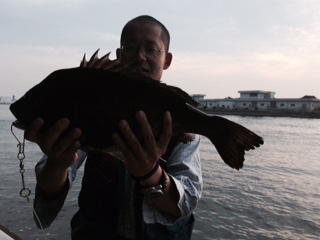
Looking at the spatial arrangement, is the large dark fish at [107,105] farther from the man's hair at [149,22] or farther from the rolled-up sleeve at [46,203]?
the man's hair at [149,22]

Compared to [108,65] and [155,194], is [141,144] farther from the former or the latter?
[108,65]

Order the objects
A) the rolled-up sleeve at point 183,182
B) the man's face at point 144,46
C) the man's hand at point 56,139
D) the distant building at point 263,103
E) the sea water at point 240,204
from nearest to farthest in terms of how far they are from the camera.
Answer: the man's hand at point 56,139 < the rolled-up sleeve at point 183,182 < the man's face at point 144,46 < the sea water at point 240,204 < the distant building at point 263,103

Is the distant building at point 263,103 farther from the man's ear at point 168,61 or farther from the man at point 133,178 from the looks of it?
the man at point 133,178

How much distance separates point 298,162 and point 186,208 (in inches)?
714

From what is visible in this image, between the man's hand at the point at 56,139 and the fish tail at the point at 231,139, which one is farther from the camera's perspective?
the fish tail at the point at 231,139

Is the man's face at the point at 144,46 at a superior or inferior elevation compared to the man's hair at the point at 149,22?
inferior

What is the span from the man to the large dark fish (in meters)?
0.08

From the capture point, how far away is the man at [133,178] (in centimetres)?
221

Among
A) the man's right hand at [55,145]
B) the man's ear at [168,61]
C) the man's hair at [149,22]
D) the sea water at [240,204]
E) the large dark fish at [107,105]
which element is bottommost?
the sea water at [240,204]

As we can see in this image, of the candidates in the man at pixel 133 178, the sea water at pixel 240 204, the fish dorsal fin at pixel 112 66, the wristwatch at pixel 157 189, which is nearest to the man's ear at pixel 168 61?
the man at pixel 133 178

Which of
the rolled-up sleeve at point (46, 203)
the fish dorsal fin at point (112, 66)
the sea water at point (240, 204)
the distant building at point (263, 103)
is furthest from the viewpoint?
the distant building at point (263, 103)

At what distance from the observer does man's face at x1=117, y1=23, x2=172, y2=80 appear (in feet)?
9.55

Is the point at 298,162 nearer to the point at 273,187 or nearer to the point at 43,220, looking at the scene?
the point at 273,187

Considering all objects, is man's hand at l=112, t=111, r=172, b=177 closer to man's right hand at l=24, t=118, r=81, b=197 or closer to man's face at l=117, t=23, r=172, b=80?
man's right hand at l=24, t=118, r=81, b=197
